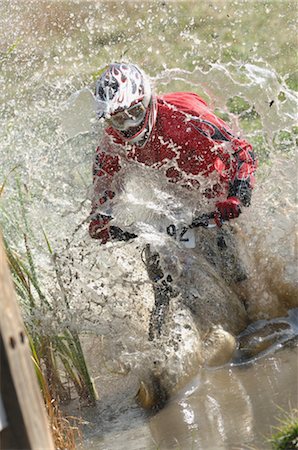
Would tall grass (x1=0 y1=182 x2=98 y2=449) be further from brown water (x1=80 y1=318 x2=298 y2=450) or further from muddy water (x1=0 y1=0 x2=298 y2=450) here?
brown water (x1=80 y1=318 x2=298 y2=450)

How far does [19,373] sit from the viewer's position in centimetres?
243

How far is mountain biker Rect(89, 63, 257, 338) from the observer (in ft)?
18.0

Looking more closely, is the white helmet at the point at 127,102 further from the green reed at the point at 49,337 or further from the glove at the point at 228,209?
the green reed at the point at 49,337

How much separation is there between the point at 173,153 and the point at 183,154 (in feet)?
0.20

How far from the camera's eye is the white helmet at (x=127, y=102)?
5.30 meters

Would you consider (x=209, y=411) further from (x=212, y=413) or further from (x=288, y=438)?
(x=288, y=438)

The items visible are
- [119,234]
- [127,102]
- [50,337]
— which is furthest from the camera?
[119,234]

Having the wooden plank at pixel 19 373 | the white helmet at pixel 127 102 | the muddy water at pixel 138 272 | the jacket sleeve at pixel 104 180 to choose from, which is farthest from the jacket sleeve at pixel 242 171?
the wooden plank at pixel 19 373

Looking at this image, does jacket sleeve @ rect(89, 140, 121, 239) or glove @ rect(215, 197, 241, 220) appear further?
jacket sleeve @ rect(89, 140, 121, 239)

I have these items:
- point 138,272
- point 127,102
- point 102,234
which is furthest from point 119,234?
point 127,102

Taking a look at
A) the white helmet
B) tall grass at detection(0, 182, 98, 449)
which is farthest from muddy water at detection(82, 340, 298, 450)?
the white helmet

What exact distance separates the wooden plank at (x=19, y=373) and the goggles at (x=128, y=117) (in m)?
2.90

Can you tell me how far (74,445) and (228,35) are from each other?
805 cm

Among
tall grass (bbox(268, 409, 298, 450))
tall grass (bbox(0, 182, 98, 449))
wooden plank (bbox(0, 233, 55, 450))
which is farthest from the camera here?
tall grass (bbox(0, 182, 98, 449))
